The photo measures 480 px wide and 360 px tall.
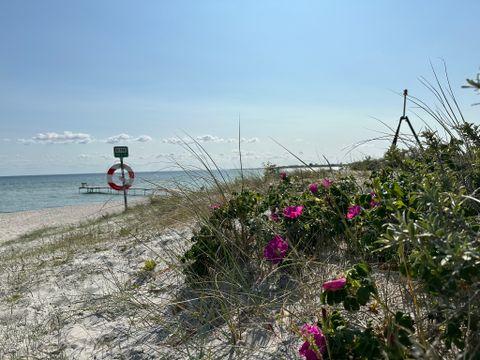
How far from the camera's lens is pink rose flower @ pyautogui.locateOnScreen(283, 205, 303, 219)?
8.48 ft

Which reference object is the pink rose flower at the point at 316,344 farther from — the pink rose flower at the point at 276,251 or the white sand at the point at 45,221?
the white sand at the point at 45,221

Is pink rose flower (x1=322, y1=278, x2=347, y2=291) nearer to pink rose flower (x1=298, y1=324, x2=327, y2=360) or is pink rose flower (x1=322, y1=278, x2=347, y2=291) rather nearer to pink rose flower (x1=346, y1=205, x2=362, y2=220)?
pink rose flower (x1=298, y1=324, x2=327, y2=360)

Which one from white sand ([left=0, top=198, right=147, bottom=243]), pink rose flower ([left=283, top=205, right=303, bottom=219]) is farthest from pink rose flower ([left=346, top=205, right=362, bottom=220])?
white sand ([left=0, top=198, right=147, bottom=243])

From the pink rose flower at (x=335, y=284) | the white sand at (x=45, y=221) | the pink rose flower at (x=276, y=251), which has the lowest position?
the white sand at (x=45, y=221)

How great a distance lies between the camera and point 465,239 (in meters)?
1.23

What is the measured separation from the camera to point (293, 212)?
102 inches

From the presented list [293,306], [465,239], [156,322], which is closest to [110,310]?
[156,322]

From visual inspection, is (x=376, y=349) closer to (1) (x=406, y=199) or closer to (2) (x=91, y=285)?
(1) (x=406, y=199)

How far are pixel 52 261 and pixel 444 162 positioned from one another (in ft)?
13.0

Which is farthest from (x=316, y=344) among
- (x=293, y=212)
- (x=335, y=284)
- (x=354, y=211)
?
(x=293, y=212)

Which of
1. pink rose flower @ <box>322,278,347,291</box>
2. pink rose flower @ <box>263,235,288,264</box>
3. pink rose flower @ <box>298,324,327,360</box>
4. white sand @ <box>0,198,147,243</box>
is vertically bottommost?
white sand @ <box>0,198,147,243</box>

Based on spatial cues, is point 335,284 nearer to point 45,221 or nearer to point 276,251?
point 276,251

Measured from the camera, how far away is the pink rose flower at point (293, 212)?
8.48 feet

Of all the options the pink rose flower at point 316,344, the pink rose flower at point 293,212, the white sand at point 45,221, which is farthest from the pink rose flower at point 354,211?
the white sand at point 45,221
